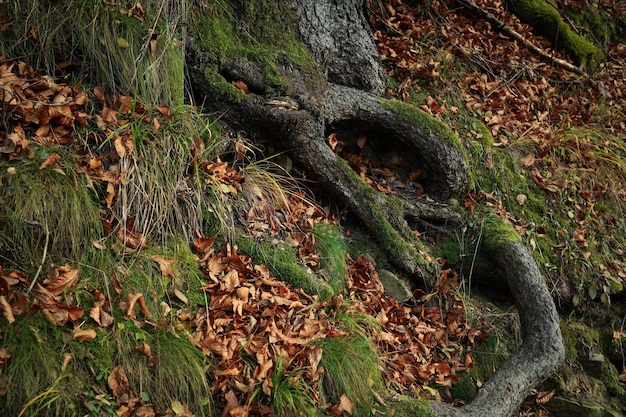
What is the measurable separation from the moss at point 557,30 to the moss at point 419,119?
3.22 meters

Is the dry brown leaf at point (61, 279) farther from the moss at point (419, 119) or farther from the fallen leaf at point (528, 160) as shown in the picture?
the fallen leaf at point (528, 160)

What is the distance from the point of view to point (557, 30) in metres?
7.56

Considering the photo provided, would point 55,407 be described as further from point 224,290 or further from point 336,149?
point 336,149

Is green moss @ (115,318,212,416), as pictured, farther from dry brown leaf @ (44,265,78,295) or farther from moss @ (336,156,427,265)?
moss @ (336,156,427,265)

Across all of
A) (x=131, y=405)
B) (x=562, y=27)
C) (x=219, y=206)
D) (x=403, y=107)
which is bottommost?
(x=131, y=405)

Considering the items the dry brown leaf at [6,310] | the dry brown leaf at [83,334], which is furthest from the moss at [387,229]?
the dry brown leaf at [6,310]

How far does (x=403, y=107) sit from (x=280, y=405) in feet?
9.18

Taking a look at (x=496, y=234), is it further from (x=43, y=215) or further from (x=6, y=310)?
(x=6, y=310)

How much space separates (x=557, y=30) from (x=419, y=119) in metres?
3.41

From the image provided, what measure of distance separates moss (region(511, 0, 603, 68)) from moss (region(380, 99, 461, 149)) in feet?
10.6

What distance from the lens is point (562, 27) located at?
7.55m

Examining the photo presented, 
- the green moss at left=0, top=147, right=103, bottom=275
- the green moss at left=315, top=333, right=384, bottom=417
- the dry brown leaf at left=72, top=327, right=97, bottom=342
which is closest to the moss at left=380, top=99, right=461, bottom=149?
the green moss at left=315, top=333, right=384, bottom=417

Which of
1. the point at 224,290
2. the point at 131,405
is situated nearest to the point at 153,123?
the point at 224,290

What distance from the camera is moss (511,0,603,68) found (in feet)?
24.8
